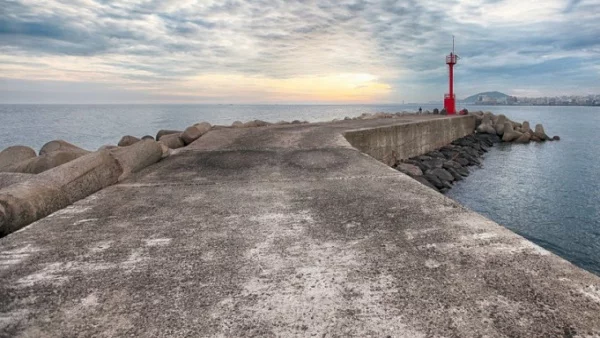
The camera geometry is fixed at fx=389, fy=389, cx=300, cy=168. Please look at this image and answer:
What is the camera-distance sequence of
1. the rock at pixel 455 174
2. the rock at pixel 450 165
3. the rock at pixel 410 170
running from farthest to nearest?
the rock at pixel 450 165, the rock at pixel 455 174, the rock at pixel 410 170

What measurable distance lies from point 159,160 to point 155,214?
9.32 ft

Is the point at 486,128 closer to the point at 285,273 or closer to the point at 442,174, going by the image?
the point at 442,174

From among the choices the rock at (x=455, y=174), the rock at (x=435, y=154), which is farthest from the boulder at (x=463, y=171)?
the rock at (x=435, y=154)

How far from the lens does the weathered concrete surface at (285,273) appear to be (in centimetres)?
162

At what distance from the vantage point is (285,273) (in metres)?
2.07

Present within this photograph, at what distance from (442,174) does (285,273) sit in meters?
10.3

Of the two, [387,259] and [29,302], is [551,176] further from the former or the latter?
[29,302]

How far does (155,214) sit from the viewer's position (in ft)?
10.3

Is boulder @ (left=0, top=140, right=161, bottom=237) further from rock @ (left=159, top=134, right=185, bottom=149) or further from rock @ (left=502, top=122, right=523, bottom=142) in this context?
rock @ (left=502, top=122, right=523, bottom=142)

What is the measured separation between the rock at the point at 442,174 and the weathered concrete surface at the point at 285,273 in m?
8.16

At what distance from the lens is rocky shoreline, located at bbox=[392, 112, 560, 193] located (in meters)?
10.9

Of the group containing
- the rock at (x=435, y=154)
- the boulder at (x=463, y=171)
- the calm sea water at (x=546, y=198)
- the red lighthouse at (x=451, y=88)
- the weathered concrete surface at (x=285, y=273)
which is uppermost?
the red lighthouse at (x=451, y=88)

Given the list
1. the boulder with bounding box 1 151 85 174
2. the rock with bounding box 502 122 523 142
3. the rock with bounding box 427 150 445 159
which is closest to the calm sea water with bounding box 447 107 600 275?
the rock with bounding box 427 150 445 159

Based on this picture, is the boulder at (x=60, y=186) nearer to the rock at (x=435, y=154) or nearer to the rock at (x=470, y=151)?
the rock at (x=435, y=154)
